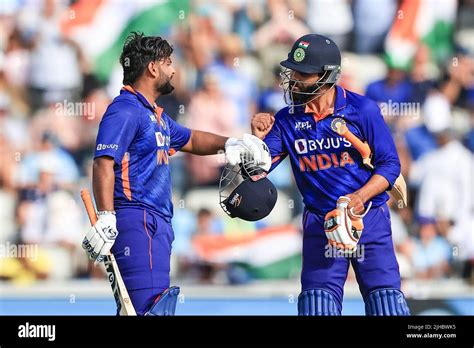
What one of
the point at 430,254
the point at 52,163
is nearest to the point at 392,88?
the point at 430,254

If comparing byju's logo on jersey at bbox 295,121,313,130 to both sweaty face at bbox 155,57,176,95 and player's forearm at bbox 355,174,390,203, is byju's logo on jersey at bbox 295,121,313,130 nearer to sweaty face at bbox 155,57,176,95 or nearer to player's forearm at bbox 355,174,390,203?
player's forearm at bbox 355,174,390,203

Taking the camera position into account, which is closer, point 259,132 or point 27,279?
point 259,132

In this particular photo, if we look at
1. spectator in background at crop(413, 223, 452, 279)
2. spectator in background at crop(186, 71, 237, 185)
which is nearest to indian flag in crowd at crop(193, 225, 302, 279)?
spectator in background at crop(186, 71, 237, 185)

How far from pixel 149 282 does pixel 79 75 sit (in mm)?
5808

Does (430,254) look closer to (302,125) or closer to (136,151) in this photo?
(302,125)

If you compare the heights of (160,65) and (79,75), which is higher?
(79,75)

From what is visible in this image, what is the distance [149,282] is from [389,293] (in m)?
1.45

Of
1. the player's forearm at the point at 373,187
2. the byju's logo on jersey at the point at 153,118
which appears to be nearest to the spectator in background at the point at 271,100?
the byju's logo on jersey at the point at 153,118

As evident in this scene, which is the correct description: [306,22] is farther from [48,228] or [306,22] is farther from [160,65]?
[160,65]

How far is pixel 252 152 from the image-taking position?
6.60 metres

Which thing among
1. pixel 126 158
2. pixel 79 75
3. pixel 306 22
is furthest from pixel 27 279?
pixel 126 158

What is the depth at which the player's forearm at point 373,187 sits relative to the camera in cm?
641

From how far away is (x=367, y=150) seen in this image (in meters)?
6.53
